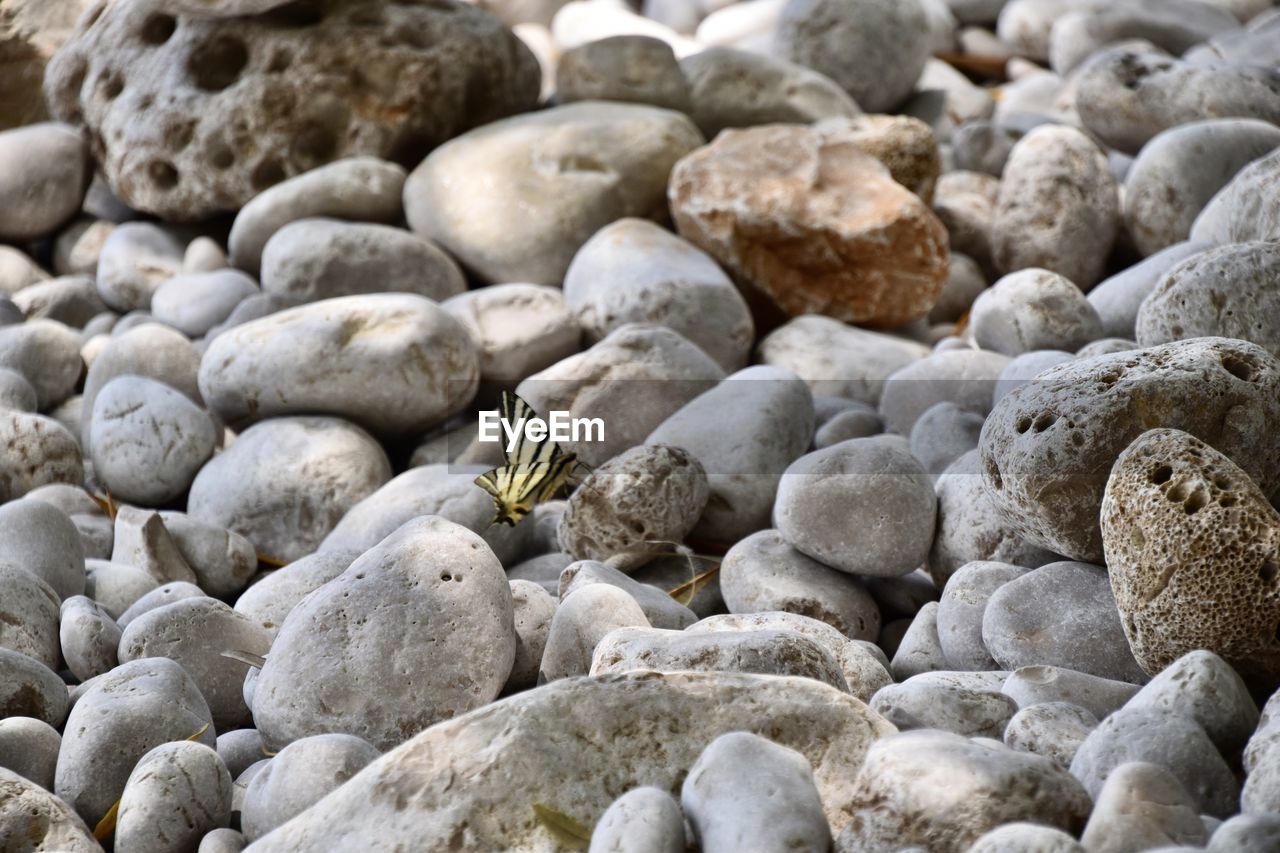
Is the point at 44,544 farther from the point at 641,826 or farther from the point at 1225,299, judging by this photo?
the point at 1225,299

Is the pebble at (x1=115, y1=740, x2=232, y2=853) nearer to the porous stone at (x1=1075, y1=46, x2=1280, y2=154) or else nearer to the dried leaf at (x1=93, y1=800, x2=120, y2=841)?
the dried leaf at (x1=93, y1=800, x2=120, y2=841)

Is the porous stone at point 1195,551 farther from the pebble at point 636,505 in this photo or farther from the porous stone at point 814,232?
the porous stone at point 814,232

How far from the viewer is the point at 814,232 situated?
4.39 metres

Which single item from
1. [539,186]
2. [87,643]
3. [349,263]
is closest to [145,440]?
[349,263]

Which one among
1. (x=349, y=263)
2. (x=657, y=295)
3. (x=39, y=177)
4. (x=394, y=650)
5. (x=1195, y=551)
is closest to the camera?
(x=1195, y=551)

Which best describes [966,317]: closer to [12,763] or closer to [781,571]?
[781,571]

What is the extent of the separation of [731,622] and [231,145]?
124 inches

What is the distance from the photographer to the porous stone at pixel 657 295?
407cm

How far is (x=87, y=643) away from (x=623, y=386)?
147 cm

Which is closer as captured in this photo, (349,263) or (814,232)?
(349,263)

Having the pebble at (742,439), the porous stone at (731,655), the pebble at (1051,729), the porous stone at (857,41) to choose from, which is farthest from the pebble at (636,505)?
the porous stone at (857,41)

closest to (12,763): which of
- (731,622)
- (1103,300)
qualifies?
(731,622)

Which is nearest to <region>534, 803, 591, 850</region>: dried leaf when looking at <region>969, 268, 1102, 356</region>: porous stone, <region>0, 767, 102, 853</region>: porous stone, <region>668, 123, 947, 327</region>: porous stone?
<region>0, 767, 102, 853</region>: porous stone

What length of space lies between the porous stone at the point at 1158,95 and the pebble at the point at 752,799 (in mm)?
3809
